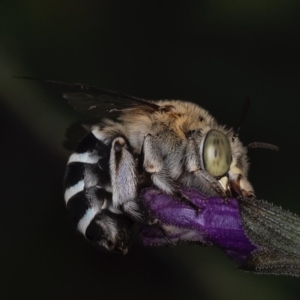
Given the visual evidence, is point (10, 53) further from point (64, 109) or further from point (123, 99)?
point (123, 99)

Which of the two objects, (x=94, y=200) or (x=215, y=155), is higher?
(x=215, y=155)

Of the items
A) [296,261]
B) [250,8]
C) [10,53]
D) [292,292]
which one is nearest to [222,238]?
[296,261]

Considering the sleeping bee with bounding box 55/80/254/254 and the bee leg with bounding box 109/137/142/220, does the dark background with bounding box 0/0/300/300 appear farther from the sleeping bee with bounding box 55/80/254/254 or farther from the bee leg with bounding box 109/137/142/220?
the bee leg with bounding box 109/137/142/220

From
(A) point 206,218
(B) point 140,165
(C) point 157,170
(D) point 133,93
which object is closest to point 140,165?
(B) point 140,165

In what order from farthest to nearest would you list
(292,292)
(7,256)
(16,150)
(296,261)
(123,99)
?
(16,150), (7,256), (292,292), (123,99), (296,261)

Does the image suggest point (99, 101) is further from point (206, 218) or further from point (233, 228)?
point (233, 228)
